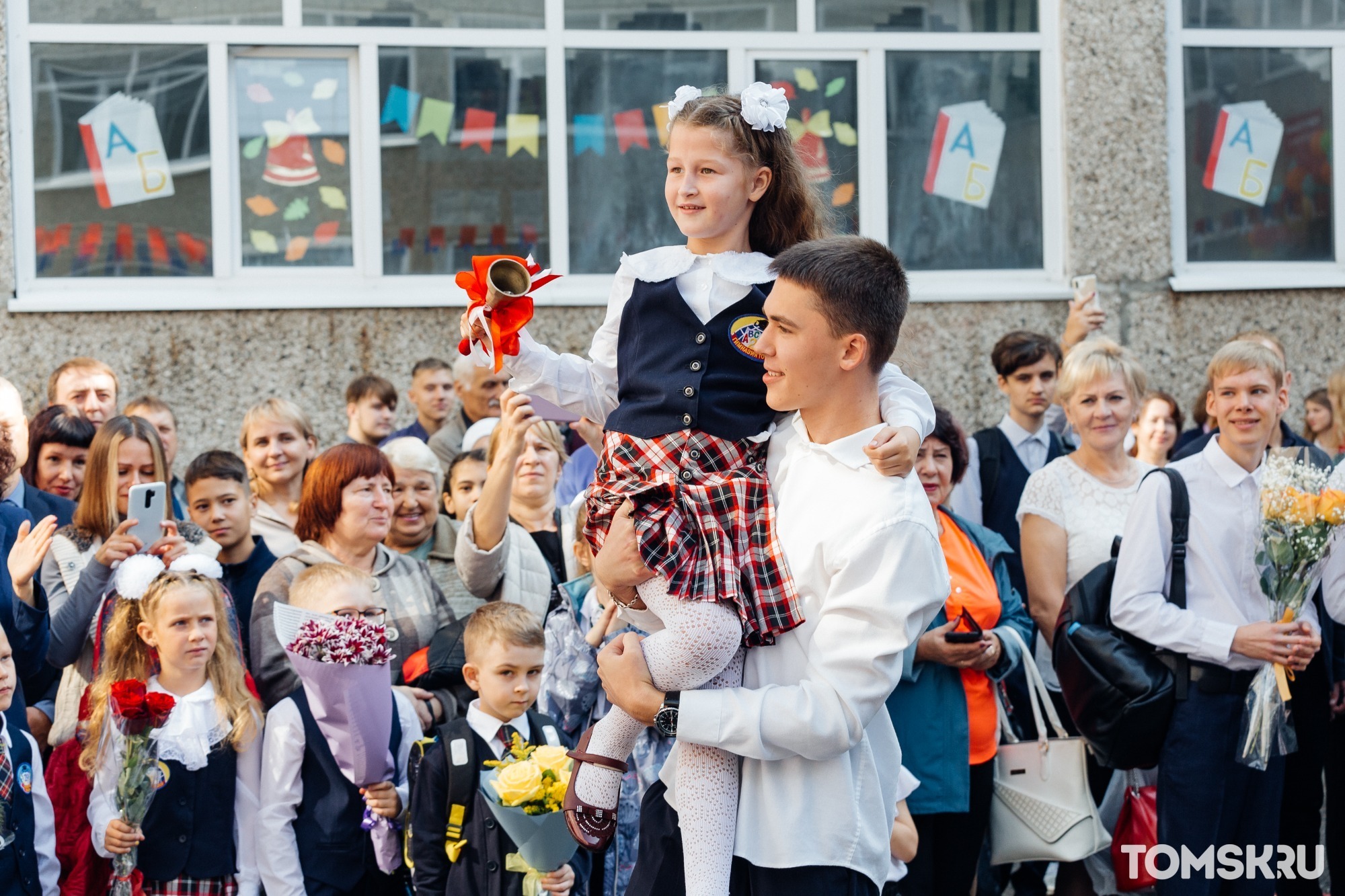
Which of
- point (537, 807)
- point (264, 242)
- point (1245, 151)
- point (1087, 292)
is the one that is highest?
point (1245, 151)

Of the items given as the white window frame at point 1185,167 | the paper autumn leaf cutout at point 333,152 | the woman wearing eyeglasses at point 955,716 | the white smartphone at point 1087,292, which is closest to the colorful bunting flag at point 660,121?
the paper autumn leaf cutout at point 333,152

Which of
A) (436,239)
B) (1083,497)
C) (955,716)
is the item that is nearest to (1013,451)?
(1083,497)

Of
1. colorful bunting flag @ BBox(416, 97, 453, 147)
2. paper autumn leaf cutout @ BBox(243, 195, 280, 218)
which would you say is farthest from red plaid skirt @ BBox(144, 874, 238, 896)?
colorful bunting flag @ BBox(416, 97, 453, 147)

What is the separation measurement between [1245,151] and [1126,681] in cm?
531

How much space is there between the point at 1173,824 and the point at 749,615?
2.67 metres

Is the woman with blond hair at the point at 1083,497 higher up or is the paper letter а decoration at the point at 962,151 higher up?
the paper letter а decoration at the point at 962,151

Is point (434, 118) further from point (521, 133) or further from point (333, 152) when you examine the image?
point (333, 152)

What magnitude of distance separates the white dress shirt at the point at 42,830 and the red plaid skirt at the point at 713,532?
2.32 m

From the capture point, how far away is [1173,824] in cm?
471

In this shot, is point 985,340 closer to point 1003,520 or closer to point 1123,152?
point 1123,152

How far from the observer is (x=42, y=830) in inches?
168

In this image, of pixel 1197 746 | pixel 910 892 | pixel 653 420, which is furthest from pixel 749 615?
pixel 1197 746

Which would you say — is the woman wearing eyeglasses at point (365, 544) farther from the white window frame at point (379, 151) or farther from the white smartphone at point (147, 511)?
the white window frame at point (379, 151)

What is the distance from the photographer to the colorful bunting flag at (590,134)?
841cm
